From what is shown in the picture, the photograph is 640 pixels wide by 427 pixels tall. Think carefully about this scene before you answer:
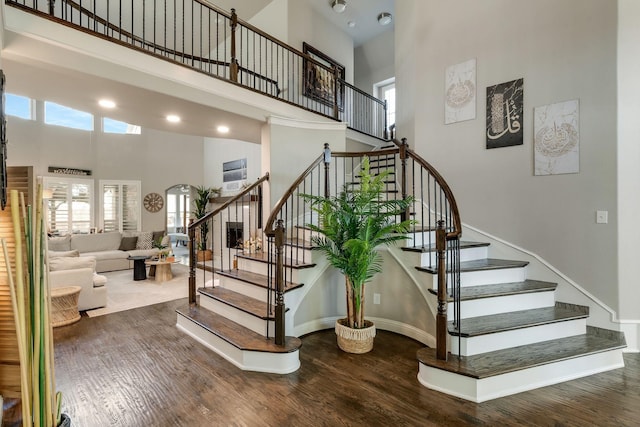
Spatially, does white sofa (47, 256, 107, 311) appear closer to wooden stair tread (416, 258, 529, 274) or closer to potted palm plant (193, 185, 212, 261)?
wooden stair tread (416, 258, 529, 274)

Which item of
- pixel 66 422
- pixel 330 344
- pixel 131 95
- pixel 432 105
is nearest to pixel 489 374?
pixel 330 344

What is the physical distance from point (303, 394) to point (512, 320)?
1.99 meters

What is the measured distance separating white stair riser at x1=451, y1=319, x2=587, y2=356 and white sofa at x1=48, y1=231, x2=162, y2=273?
24.0 ft

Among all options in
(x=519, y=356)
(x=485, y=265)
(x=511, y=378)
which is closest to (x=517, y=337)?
(x=519, y=356)

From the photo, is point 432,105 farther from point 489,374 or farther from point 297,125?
point 489,374

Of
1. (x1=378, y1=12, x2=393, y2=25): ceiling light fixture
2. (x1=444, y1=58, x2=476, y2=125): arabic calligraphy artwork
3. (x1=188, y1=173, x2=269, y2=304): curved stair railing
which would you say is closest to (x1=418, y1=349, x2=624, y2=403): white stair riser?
(x1=444, y1=58, x2=476, y2=125): arabic calligraphy artwork

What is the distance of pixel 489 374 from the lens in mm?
2342

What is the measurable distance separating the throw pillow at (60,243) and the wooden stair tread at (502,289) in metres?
8.55

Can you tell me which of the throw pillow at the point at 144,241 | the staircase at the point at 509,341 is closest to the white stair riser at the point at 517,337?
the staircase at the point at 509,341

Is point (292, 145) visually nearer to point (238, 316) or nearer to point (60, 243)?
point (238, 316)

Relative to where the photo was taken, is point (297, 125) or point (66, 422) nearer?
point (66, 422)

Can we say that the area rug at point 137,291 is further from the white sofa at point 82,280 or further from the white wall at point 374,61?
the white wall at point 374,61

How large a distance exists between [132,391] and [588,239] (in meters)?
4.60

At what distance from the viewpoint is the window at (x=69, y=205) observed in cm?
848
